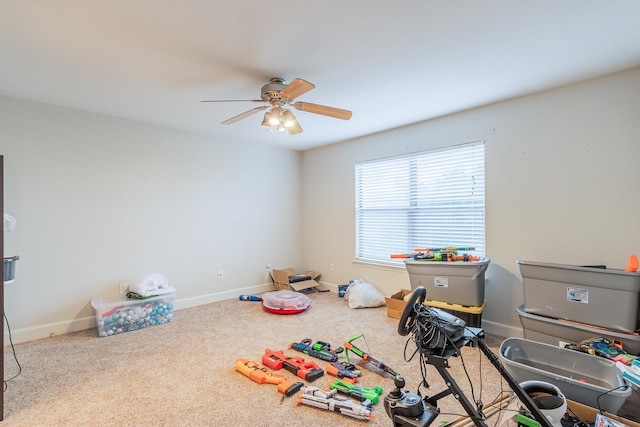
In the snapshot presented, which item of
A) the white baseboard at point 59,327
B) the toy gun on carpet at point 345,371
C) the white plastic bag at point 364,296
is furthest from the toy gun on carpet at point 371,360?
the white baseboard at point 59,327

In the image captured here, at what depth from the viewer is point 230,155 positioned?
14.9 ft

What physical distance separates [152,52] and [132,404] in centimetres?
238

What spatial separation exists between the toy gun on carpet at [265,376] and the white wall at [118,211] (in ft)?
6.71

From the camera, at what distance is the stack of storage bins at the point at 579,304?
6.86 ft

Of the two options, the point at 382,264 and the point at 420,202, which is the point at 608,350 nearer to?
the point at 420,202

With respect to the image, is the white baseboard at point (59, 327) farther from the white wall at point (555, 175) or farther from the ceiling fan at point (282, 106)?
the white wall at point (555, 175)

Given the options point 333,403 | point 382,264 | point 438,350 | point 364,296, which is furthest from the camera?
point 382,264

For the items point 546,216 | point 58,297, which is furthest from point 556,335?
point 58,297

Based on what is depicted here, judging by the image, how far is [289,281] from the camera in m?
4.72

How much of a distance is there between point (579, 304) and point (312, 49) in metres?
2.70

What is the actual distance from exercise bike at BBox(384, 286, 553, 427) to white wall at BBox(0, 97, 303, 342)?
11.4 feet

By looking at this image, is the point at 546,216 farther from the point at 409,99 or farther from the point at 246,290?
the point at 246,290

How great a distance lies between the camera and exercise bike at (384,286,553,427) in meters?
1.28

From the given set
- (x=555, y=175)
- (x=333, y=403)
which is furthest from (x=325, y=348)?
(x=555, y=175)
